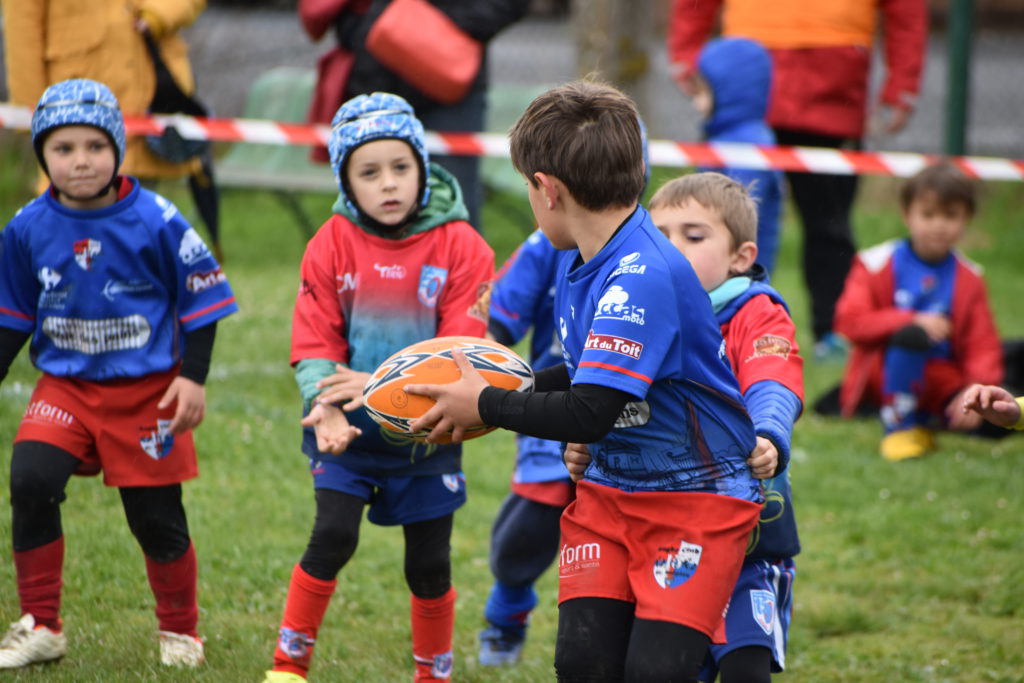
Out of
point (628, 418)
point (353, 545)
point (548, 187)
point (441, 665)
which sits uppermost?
point (548, 187)

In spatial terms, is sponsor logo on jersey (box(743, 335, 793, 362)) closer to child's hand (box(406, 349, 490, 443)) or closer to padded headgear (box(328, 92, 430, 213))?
child's hand (box(406, 349, 490, 443))

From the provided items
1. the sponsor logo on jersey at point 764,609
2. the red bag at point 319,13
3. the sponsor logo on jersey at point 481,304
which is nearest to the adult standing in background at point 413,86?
the red bag at point 319,13

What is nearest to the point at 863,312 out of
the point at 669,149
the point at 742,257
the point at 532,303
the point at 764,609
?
the point at 669,149

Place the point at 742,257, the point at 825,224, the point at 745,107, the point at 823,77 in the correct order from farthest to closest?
the point at 825,224 → the point at 823,77 → the point at 745,107 → the point at 742,257

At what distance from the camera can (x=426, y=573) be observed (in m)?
4.18

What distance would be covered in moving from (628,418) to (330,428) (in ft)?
3.44

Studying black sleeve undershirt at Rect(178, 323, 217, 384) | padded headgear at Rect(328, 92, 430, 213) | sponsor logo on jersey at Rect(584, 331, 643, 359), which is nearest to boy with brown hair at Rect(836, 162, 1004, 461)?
padded headgear at Rect(328, 92, 430, 213)

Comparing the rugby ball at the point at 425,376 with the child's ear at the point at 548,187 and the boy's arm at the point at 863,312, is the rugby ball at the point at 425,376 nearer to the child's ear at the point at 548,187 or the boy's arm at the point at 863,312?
the child's ear at the point at 548,187

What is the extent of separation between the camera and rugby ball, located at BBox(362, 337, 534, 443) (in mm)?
3336

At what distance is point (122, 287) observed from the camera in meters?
4.19

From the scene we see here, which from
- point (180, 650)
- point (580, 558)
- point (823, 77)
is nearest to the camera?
point (580, 558)

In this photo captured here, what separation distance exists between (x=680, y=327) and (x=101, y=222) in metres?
2.09

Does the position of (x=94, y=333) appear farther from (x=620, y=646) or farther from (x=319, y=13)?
(x=319, y=13)

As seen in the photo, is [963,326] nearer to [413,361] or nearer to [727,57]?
[727,57]
